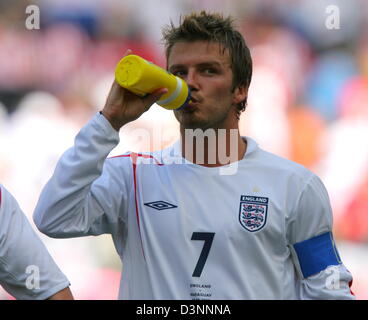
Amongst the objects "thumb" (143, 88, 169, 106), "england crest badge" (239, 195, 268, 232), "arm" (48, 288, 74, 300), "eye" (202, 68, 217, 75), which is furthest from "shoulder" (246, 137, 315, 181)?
"arm" (48, 288, 74, 300)

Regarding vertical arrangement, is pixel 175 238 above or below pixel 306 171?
below

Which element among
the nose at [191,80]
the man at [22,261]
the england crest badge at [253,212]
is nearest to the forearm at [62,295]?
the man at [22,261]

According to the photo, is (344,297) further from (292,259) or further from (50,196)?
(50,196)

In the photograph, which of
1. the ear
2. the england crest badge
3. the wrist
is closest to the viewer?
the wrist

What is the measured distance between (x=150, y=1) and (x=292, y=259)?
453 cm

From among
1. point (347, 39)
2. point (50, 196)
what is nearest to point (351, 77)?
point (347, 39)

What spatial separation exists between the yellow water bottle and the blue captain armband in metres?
0.67

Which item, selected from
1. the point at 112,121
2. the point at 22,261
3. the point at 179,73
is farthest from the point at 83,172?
the point at 179,73

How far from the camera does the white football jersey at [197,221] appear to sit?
2.07 meters

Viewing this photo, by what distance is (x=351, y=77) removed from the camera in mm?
6066

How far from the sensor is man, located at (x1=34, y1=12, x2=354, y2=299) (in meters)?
2.06

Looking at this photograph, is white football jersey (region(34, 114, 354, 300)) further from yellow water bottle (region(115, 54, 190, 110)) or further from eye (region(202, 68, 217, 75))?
eye (region(202, 68, 217, 75))

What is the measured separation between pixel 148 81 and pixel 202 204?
0.51m

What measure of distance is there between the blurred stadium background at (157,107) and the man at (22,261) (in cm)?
354
